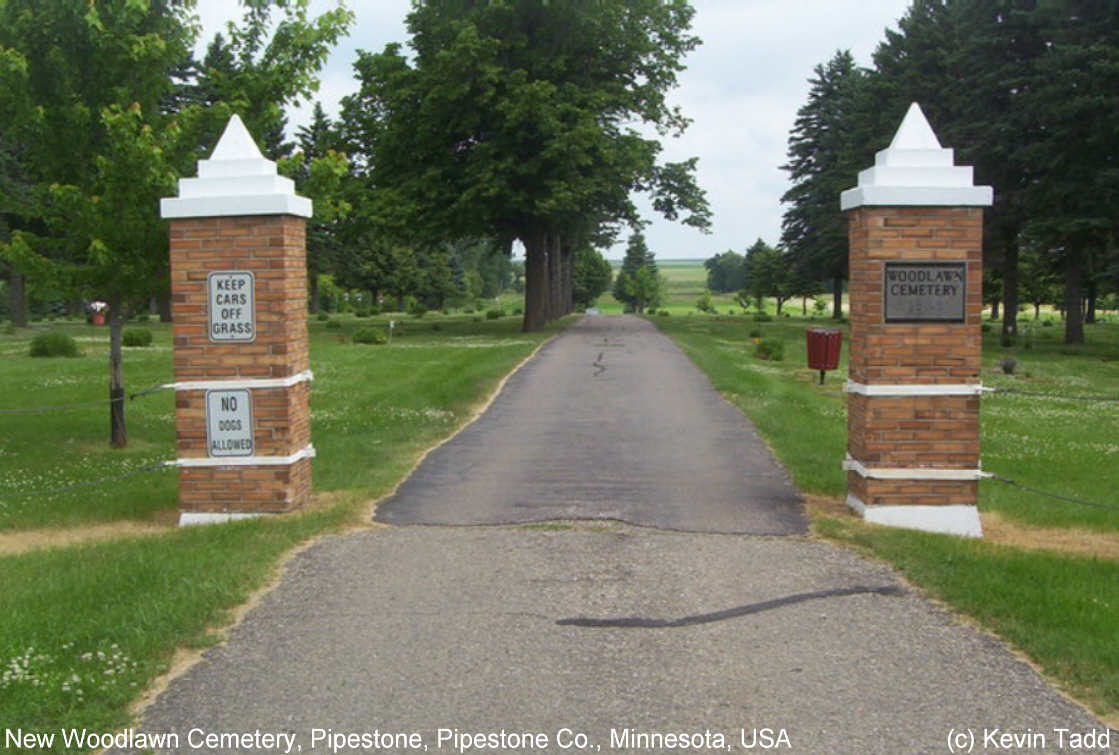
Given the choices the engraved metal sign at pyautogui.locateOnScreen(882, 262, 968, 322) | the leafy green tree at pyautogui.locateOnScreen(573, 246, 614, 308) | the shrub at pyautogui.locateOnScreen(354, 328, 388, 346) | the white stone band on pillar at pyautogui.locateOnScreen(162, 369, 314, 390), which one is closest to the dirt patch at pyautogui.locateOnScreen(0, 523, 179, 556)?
the white stone band on pillar at pyautogui.locateOnScreen(162, 369, 314, 390)

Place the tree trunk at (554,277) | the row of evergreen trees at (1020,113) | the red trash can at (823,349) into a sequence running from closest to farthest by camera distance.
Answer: the red trash can at (823,349)
the row of evergreen trees at (1020,113)
the tree trunk at (554,277)

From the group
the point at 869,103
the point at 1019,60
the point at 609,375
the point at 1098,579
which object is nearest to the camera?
the point at 1098,579

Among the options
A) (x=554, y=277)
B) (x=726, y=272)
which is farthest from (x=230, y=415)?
(x=726, y=272)

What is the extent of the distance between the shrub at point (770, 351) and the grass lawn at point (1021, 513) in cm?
408

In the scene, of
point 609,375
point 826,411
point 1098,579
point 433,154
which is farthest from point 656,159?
point 1098,579

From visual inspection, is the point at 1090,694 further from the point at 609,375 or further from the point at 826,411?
the point at 609,375

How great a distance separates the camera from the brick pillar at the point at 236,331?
8.69 m

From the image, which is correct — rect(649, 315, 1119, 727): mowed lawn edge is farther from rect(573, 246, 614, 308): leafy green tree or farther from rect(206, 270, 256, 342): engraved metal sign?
rect(573, 246, 614, 308): leafy green tree

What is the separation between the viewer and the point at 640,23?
38.4m

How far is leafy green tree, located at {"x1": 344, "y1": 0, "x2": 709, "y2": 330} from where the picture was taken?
115ft

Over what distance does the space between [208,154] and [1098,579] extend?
11.4 meters

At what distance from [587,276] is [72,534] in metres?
102

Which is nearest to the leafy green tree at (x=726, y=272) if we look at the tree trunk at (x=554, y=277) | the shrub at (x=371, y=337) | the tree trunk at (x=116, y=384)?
the tree trunk at (x=554, y=277)

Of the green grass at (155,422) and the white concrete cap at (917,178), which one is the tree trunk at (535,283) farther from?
the white concrete cap at (917,178)
